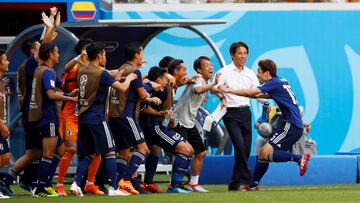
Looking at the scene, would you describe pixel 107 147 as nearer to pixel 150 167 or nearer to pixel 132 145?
pixel 132 145

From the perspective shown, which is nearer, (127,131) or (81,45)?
(127,131)

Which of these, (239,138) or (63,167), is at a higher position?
(239,138)

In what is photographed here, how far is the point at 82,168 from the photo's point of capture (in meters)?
20.2

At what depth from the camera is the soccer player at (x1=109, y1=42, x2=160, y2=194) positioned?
20.9 m

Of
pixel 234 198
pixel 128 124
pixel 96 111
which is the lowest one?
pixel 234 198

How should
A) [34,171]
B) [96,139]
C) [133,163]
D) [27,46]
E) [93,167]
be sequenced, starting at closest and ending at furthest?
[96,139] < [93,167] < [133,163] < [34,171] < [27,46]

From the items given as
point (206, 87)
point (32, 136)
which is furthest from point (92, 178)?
point (206, 87)

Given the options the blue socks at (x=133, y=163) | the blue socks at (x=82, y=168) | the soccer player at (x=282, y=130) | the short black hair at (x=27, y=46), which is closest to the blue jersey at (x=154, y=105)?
the blue socks at (x=133, y=163)

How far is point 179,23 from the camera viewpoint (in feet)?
81.9

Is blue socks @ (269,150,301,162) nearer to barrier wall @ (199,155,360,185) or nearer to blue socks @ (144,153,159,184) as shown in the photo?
blue socks @ (144,153,159,184)

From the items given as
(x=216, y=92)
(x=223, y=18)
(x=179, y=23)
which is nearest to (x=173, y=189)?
(x=216, y=92)

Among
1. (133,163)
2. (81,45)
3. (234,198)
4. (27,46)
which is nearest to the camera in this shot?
(234,198)

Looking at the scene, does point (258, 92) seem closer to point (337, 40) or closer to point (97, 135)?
point (97, 135)

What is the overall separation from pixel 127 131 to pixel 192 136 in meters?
1.55
